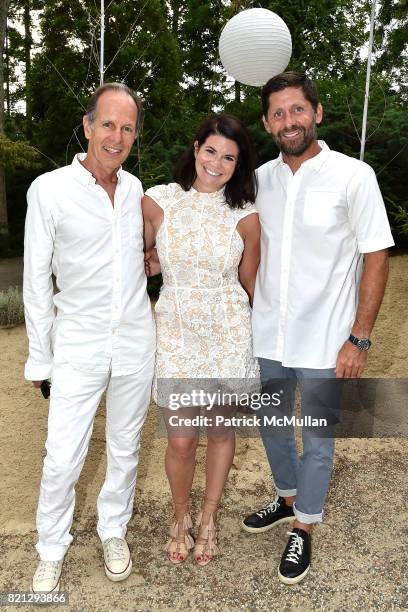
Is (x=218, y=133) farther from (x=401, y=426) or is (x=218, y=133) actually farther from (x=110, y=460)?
(x=401, y=426)

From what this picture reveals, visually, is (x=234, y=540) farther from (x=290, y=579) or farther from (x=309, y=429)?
(x=309, y=429)

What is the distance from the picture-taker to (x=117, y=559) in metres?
2.43

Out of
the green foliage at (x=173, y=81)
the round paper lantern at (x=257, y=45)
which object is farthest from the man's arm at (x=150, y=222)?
the green foliage at (x=173, y=81)

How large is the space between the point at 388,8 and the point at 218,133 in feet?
52.2

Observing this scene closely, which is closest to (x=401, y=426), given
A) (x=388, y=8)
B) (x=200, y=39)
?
(x=200, y=39)

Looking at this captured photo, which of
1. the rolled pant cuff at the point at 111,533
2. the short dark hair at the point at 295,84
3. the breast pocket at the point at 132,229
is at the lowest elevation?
the rolled pant cuff at the point at 111,533

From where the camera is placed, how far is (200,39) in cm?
1371

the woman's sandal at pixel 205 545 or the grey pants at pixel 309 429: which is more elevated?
the grey pants at pixel 309 429

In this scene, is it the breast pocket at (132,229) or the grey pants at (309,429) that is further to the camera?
the grey pants at (309,429)

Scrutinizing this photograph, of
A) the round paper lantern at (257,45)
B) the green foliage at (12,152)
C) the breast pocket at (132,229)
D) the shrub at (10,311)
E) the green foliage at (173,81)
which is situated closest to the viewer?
the breast pocket at (132,229)

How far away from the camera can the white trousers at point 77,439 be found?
2215 millimetres

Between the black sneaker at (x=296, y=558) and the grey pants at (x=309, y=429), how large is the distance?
8 centimetres

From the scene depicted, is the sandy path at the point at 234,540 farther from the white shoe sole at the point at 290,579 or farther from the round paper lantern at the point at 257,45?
the round paper lantern at the point at 257,45

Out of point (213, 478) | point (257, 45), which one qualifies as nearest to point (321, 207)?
point (213, 478)
